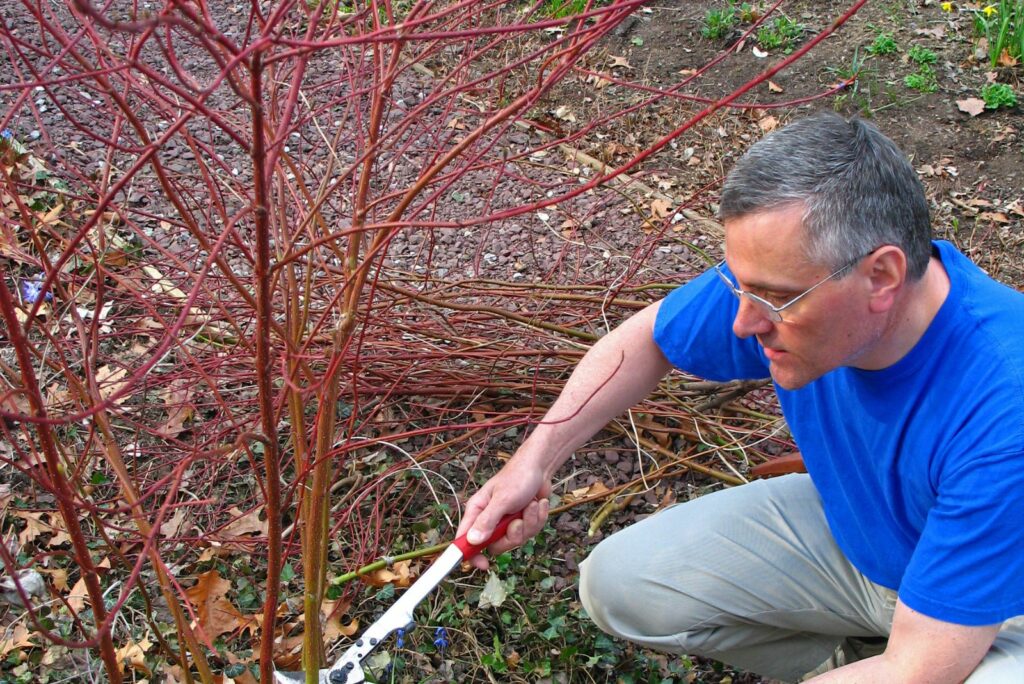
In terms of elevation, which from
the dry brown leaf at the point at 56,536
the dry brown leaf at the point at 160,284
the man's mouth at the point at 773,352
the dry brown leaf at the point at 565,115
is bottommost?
the dry brown leaf at the point at 56,536

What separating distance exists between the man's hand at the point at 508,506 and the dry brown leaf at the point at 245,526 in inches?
39.1

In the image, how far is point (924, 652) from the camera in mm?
1770

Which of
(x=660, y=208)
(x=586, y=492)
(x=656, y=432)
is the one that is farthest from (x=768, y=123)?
(x=586, y=492)

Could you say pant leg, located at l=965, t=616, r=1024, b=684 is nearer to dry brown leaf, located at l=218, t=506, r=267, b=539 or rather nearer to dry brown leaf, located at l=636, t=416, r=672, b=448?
dry brown leaf, located at l=636, t=416, r=672, b=448

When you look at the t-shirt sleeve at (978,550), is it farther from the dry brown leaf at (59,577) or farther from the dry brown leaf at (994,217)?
the dry brown leaf at (994,217)

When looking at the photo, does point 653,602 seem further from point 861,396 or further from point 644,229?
point 644,229

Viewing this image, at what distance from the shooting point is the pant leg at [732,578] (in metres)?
2.41

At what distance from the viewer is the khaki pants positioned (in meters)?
2.41

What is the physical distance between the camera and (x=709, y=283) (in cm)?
222

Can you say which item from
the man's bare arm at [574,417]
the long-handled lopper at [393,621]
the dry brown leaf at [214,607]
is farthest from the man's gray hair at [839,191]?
the dry brown leaf at [214,607]

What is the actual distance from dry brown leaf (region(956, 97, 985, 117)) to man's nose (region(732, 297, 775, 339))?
12.3 feet

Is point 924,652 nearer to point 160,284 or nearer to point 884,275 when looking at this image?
point 884,275

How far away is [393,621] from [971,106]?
4399 mm

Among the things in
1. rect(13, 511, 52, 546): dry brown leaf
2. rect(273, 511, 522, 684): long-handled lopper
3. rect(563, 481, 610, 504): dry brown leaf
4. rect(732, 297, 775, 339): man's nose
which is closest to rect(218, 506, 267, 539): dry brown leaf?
rect(13, 511, 52, 546): dry brown leaf
